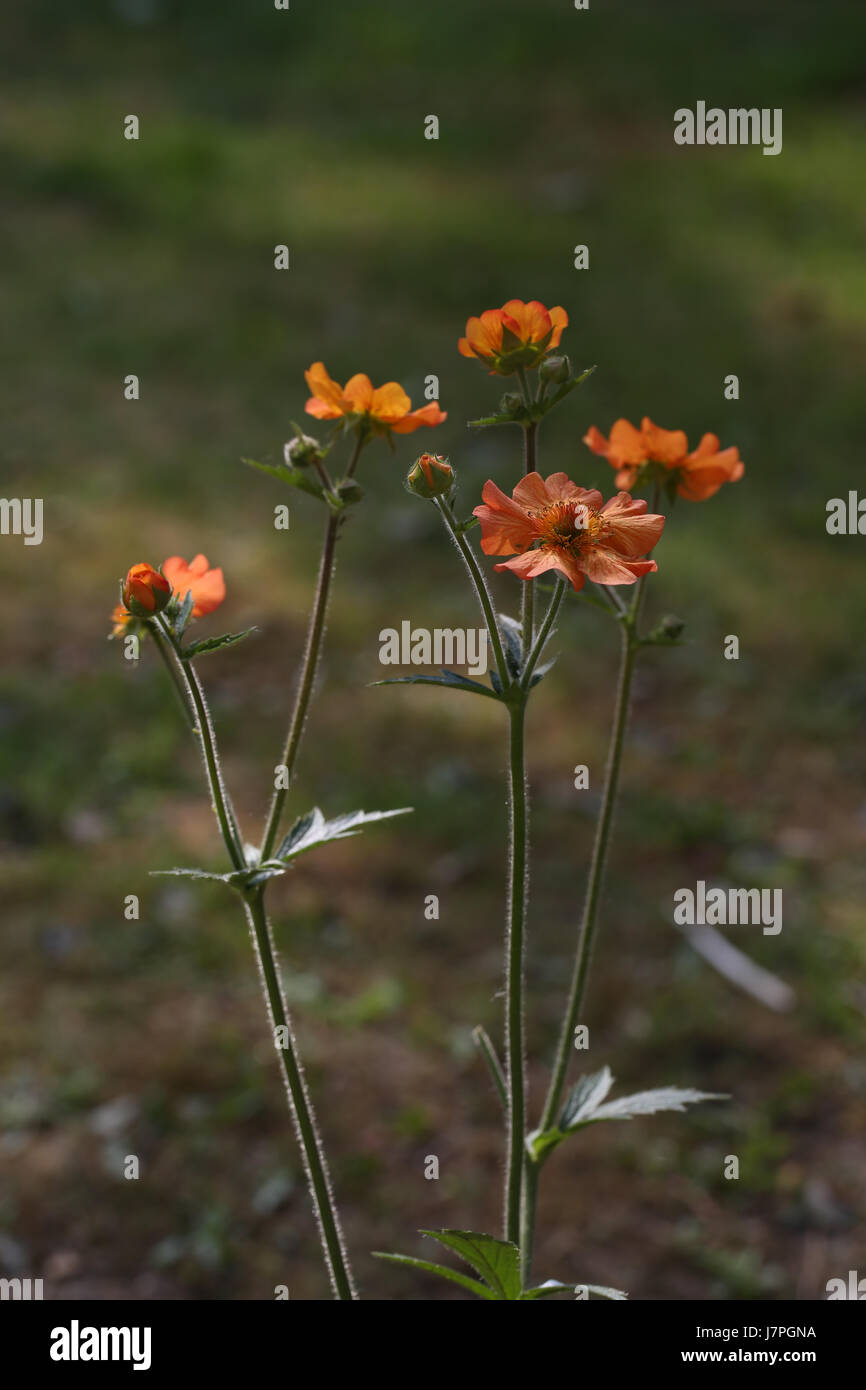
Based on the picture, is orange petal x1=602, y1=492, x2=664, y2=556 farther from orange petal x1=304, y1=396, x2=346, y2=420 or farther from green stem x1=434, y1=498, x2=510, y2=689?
orange petal x1=304, y1=396, x2=346, y2=420

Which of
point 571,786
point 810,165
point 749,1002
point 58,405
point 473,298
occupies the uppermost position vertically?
point 810,165

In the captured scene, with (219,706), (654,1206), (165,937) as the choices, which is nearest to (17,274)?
(219,706)

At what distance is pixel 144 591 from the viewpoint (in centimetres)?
86

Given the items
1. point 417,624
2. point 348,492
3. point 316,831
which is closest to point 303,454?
point 348,492

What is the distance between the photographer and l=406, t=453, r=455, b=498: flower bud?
0.86m

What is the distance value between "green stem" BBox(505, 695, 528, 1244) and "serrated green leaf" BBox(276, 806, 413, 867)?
0.25 feet

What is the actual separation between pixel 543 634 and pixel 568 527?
0.07m

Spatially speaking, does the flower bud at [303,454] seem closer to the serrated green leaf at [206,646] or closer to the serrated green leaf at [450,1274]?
the serrated green leaf at [206,646]

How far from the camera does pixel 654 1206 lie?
1.79 m

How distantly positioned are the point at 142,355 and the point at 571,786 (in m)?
2.14

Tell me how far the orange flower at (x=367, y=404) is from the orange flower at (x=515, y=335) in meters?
0.06

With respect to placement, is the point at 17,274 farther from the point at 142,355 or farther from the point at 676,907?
the point at 676,907

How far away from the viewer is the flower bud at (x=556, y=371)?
0.91m

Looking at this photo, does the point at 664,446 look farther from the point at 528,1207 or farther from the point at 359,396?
the point at 528,1207
